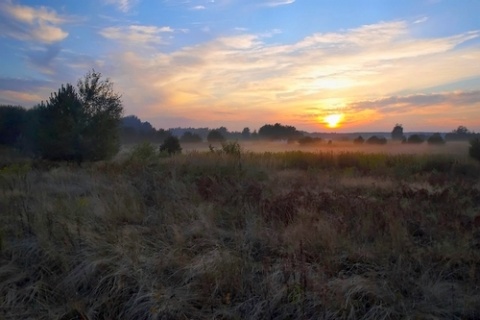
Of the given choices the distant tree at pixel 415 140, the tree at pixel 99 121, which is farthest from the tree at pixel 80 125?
the distant tree at pixel 415 140

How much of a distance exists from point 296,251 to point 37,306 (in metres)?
3.06

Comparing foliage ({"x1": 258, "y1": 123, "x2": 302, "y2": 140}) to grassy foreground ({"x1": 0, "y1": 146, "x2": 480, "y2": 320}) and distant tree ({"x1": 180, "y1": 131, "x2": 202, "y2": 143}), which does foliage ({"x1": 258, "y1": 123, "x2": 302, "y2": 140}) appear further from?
grassy foreground ({"x1": 0, "y1": 146, "x2": 480, "y2": 320})

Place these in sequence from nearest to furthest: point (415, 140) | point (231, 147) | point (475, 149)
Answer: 1. point (231, 147)
2. point (475, 149)
3. point (415, 140)

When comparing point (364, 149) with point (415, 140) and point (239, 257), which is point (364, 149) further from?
point (239, 257)

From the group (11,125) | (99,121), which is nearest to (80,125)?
(99,121)

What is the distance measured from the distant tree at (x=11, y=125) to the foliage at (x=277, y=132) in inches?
1792

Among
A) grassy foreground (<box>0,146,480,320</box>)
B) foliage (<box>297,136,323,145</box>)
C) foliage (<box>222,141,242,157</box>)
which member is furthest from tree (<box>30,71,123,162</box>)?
foliage (<box>297,136,323,145</box>)

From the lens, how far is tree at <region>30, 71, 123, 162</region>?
78.7 ft

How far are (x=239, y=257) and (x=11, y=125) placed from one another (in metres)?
42.8

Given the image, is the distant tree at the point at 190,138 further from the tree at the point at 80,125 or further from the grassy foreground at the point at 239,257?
the grassy foreground at the point at 239,257

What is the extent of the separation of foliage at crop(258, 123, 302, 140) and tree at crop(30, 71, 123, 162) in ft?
167

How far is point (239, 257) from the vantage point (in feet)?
15.5

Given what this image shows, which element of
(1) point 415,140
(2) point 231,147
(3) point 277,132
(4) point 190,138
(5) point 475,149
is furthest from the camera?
(3) point 277,132

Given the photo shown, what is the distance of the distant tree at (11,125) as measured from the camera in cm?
3891
